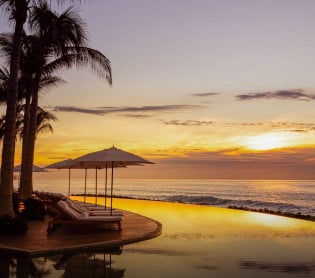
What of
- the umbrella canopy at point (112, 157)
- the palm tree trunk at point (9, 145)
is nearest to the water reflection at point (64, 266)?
the palm tree trunk at point (9, 145)

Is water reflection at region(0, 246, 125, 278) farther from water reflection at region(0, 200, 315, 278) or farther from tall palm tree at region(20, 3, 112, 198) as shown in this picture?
tall palm tree at region(20, 3, 112, 198)

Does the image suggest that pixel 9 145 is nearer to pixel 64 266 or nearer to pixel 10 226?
pixel 10 226

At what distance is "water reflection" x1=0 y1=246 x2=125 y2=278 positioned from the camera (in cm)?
795

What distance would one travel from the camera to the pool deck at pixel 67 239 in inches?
384

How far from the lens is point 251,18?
15.5 metres

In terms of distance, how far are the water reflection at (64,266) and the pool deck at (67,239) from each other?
24 cm

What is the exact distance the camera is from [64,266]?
8.56m

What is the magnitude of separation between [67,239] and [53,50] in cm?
858

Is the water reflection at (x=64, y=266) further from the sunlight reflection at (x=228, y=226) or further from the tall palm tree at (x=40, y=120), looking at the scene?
the tall palm tree at (x=40, y=120)

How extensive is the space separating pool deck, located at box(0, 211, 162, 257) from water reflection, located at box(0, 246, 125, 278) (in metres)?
0.24

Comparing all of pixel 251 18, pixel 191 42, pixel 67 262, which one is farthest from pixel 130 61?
pixel 67 262

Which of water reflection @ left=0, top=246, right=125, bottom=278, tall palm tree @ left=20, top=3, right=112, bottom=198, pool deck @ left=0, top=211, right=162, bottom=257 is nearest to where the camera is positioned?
water reflection @ left=0, top=246, right=125, bottom=278

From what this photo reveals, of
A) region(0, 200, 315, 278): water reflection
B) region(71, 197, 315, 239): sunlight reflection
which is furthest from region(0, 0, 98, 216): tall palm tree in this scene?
region(71, 197, 315, 239): sunlight reflection

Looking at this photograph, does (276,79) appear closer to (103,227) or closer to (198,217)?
(198,217)
